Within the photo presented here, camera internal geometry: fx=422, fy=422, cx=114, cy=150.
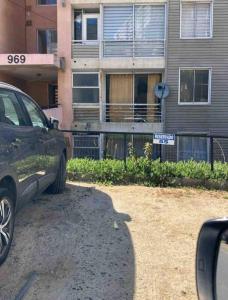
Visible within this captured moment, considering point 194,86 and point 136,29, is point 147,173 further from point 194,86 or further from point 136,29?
point 136,29

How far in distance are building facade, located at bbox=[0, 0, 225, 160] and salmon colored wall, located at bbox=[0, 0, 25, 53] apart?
2176 mm

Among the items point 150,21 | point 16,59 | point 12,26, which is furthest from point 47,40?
point 150,21

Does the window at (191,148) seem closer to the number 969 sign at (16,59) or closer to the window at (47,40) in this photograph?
the number 969 sign at (16,59)

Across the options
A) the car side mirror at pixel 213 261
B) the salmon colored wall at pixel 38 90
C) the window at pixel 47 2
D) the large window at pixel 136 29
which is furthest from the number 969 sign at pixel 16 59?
the car side mirror at pixel 213 261

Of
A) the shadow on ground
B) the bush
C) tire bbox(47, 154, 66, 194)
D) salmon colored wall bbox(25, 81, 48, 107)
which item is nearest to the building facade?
salmon colored wall bbox(25, 81, 48, 107)

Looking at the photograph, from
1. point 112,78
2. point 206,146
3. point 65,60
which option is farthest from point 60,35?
point 206,146

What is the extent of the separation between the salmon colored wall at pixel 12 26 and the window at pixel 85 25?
12.1 feet

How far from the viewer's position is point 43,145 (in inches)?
223

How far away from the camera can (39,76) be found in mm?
22188

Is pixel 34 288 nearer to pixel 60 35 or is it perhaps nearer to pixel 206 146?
pixel 206 146

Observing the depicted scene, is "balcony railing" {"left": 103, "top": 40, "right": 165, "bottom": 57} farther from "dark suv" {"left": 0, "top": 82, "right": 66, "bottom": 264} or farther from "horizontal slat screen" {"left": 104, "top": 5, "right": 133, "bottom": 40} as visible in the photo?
Result: "dark suv" {"left": 0, "top": 82, "right": 66, "bottom": 264}

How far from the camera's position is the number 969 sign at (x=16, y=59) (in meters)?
18.5

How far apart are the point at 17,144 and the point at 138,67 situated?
14704 millimetres

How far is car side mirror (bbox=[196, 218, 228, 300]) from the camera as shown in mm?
1708
